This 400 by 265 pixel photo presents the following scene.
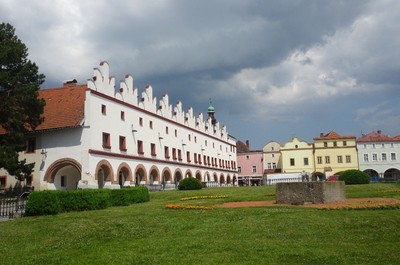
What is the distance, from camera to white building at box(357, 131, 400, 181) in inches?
2803

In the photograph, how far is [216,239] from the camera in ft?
33.8

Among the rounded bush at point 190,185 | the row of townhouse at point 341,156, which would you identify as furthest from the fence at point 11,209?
the row of townhouse at point 341,156

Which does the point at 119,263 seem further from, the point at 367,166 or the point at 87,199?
the point at 367,166

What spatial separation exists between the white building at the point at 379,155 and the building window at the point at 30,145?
2251 inches

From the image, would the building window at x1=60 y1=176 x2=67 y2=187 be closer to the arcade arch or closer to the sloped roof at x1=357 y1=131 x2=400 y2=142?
the arcade arch

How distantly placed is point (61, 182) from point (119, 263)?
29689mm

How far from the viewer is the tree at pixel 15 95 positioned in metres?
28.5

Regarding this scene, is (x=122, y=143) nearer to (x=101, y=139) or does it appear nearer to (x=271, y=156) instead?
(x=101, y=139)

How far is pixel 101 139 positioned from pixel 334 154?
4961cm

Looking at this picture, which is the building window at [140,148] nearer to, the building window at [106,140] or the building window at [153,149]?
the building window at [153,149]

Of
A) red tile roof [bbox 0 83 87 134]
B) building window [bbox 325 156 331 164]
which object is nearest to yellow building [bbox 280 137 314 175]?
building window [bbox 325 156 331 164]

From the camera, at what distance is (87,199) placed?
2000 cm

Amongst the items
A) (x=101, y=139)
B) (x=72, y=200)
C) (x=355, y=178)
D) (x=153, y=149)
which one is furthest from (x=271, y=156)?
(x=72, y=200)

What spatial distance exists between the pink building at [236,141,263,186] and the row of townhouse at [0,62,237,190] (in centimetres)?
3533
